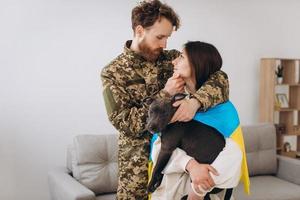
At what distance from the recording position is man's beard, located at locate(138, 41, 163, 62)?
1.60 metres

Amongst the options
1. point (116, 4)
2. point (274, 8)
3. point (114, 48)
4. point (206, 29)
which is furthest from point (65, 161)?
point (274, 8)

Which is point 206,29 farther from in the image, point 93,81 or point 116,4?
point 93,81

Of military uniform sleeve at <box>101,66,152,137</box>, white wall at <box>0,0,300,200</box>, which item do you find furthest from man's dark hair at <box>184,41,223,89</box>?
white wall at <box>0,0,300,200</box>

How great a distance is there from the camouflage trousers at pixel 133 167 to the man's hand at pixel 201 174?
0.27m

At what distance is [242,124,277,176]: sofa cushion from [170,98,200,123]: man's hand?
2440mm

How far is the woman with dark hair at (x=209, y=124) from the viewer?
1.39 meters

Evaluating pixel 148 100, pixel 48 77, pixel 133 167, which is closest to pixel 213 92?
pixel 148 100

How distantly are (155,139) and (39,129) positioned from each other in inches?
86.4

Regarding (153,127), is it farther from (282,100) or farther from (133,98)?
(282,100)

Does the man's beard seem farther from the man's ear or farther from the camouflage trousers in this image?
the camouflage trousers

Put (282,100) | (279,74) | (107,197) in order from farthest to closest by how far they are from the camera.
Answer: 1. (282,100)
2. (279,74)
3. (107,197)

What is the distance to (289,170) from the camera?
3.64 m

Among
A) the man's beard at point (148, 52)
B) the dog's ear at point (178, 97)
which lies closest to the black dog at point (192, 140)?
the dog's ear at point (178, 97)

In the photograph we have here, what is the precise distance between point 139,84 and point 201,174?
1.49 feet
